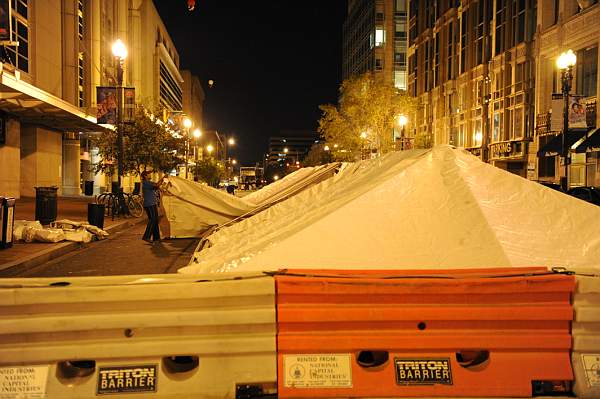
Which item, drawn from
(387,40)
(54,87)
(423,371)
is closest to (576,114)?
(423,371)

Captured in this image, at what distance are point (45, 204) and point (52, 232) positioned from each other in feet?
6.75

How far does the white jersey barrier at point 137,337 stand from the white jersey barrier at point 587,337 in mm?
2093

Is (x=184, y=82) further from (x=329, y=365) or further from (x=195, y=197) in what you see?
(x=329, y=365)

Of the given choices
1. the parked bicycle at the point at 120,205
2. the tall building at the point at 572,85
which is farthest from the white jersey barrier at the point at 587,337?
the tall building at the point at 572,85

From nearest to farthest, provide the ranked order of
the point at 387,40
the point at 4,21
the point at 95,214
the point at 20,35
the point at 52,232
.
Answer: the point at 52,232
the point at 4,21
the point at 95,214
the point at 20,35
the point at 387,40

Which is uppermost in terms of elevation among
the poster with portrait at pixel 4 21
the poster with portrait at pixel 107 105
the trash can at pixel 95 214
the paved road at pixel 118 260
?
the poster with portrait at pixel 4 21

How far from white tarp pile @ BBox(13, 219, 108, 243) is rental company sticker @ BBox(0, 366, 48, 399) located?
1000 centimetres

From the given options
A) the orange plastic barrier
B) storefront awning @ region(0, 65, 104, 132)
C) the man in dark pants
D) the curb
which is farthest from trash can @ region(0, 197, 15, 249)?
storefront awning @ region(0, 65, 104, 132)

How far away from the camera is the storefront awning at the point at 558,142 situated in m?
30.2

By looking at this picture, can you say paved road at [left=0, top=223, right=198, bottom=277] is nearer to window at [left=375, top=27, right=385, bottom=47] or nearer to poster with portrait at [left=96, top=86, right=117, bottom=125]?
poster with portrait at [left=96, top=86, right=117, bottom=125]

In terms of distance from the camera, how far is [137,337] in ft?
11.9

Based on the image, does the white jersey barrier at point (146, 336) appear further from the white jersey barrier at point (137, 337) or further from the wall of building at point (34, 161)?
the wall of building at point (34, 161)

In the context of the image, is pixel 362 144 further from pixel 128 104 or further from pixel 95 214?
pixel 95 214

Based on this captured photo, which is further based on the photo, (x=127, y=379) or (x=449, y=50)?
(x=449, y=50)
